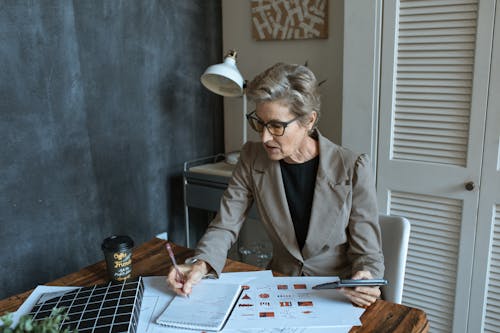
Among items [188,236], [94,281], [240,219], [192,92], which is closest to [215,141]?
[192,92]

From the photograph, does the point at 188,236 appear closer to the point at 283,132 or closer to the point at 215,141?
the point at 215,141

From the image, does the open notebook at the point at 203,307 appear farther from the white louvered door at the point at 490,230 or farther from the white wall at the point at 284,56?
the white wall at the point at 284,56

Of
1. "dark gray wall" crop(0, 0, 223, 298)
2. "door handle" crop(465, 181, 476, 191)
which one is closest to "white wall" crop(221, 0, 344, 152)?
"dark gray wall" crop(0, 0, 223, 298)

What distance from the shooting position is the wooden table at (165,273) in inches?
39.2

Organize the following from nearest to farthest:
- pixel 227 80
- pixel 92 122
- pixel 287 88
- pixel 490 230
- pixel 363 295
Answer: pixel 363 295
pixel 287 88
pixel 490 230
pixel 92 122
pixel 227 80

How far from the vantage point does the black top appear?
144 cm

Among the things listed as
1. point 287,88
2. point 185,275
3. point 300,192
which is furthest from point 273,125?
point 185,275

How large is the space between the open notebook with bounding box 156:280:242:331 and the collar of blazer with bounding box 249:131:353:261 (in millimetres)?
316

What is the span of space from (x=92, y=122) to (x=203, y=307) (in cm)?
129

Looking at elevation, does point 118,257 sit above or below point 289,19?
below

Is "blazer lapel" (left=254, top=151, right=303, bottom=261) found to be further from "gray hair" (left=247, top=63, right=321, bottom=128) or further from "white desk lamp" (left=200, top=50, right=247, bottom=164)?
"white desk lamp" (left=200, top=50, right=247, bottom=164)

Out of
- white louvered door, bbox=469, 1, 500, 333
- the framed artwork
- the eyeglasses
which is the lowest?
white louvered door, bbox=469, 1, 500, 333

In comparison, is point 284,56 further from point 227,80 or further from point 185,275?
point 185,275

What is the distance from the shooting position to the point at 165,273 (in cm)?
129
